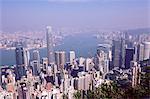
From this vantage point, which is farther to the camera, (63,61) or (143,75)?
(143,75)

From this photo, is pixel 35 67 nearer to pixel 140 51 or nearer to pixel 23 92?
pixel 23 92

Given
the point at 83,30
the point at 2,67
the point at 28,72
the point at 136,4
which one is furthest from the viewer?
the point at 136,4

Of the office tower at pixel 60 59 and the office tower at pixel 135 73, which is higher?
the office tower at pixel 60 59

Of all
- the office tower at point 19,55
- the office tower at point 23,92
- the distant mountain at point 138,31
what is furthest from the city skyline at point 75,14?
the office tower at point 23,92

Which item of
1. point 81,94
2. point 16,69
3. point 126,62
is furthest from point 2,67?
point 126,62

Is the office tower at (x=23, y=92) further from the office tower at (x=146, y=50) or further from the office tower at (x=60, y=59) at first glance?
the office tower at (x=146, y=50)

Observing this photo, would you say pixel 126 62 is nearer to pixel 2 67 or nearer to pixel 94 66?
pixel 94 66
